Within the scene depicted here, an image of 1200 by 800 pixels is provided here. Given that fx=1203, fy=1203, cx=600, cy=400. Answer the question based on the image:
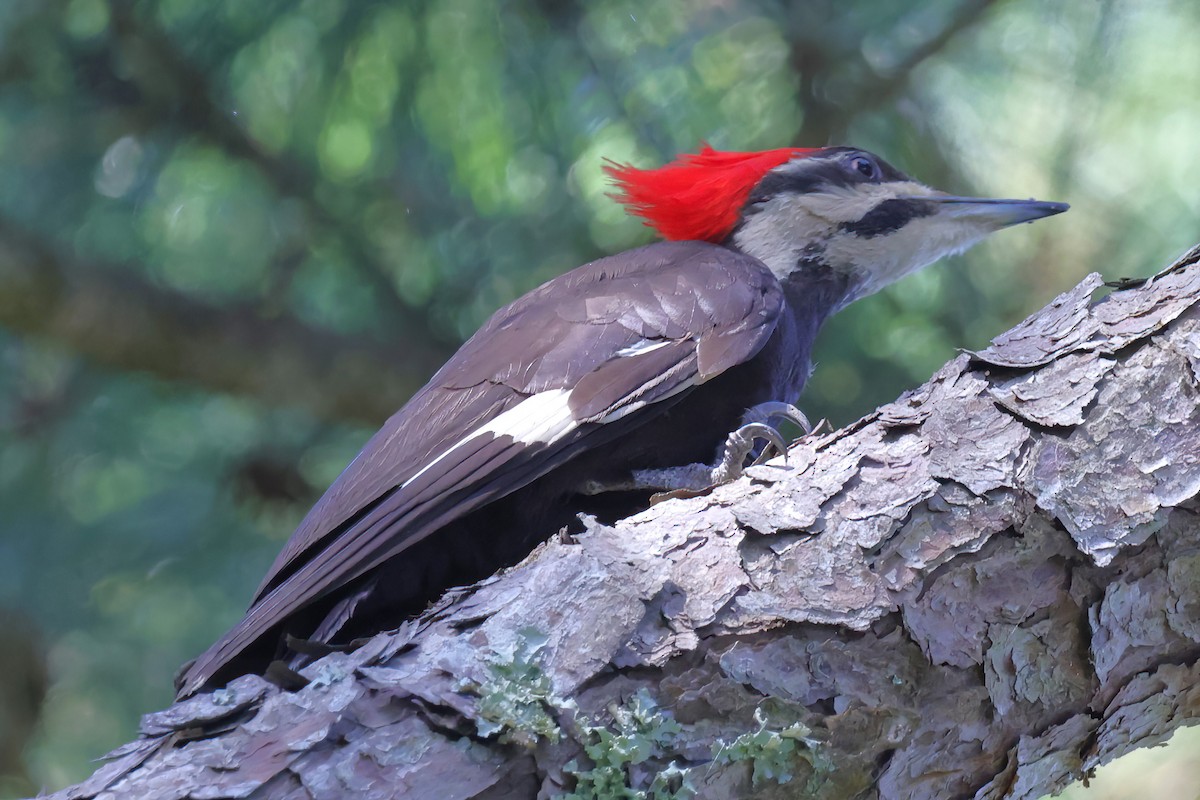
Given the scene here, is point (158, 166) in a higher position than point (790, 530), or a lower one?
higher

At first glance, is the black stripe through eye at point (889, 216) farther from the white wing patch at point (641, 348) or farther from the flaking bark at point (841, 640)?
the flaking bark at point (841, 640)

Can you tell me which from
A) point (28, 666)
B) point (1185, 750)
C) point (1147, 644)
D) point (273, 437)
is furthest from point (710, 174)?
point (28, 666)

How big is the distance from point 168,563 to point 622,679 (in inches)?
67.4

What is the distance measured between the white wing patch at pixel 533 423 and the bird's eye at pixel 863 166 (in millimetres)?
965

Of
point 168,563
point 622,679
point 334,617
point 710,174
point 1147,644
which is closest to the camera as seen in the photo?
point 622,679

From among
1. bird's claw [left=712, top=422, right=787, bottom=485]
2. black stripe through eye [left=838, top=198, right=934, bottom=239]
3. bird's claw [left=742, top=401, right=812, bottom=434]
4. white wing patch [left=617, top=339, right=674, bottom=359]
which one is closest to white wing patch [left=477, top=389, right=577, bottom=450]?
white wing patch [left=617, top=339, right=674, bottom=359]

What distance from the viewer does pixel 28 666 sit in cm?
279

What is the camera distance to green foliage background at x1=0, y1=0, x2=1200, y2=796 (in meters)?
2.73

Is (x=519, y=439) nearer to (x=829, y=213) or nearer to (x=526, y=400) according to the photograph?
(x=526, y=400)

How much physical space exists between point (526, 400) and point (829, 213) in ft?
3.04

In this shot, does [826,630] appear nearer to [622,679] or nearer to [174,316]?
[622,679]

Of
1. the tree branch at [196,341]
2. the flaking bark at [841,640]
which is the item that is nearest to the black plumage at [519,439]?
the flaking bark at [841,640]

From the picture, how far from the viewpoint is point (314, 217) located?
280cm

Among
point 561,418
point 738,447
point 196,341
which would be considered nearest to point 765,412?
point 738,447
